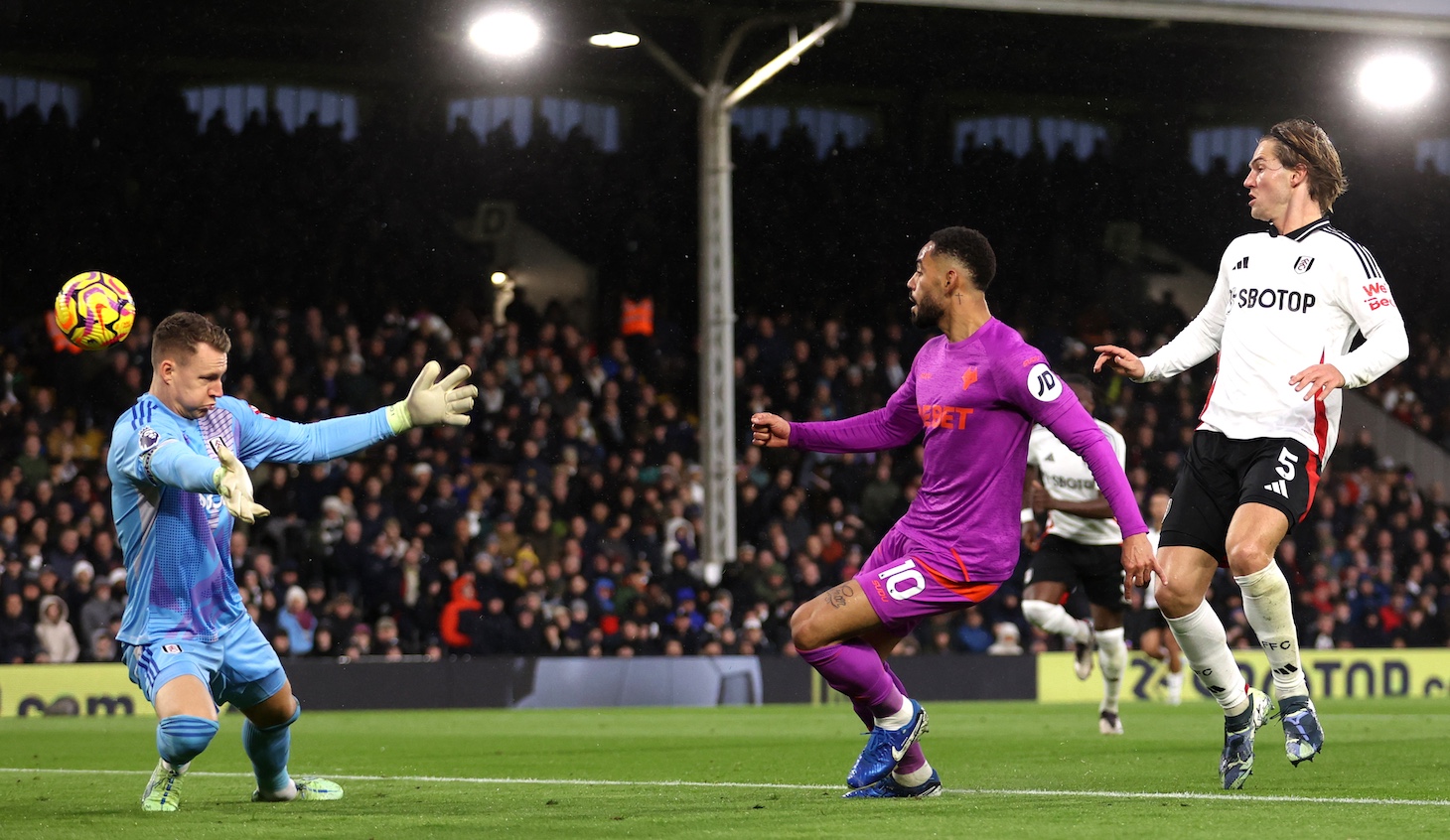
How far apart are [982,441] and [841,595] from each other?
0.72 m

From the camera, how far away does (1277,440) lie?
6711 mm

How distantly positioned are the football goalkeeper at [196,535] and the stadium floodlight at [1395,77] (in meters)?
19.6

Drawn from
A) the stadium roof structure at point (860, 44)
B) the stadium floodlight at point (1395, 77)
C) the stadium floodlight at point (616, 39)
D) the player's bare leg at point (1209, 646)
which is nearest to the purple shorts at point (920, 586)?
the player's bare leg at point (1209, 646)

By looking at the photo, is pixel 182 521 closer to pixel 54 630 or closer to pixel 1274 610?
pixel 1274 610

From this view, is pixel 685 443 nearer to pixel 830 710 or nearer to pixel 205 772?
pixel 830 710

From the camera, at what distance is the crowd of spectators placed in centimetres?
1855

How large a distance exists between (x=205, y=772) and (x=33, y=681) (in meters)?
8.45

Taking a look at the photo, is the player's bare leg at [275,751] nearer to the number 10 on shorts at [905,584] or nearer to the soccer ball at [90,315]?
the soccer ball at [90,315]

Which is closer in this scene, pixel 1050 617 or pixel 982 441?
pixel 982 441

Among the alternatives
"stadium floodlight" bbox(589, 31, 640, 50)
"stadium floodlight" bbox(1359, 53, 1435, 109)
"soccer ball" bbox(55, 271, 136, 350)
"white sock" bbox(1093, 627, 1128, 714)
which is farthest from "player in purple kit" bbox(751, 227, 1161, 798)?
"stadium floodlight" bbox(1359, 53, 1435, 109)

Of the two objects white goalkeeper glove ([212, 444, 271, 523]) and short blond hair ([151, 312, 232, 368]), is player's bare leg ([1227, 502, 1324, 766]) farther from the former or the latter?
short blond hair ([151, 312, 232, 368])

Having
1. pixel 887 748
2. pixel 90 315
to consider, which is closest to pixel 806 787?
pixel 887 748

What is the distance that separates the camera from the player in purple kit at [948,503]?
20.9 ft

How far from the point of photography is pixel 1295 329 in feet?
22.2
